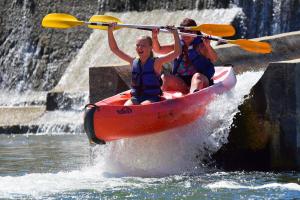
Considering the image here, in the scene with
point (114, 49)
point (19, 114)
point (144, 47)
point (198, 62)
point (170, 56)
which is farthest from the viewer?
point (19, 114)

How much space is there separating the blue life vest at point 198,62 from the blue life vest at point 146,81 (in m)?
0.61

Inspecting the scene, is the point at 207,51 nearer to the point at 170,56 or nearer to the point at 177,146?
the point at 170,56

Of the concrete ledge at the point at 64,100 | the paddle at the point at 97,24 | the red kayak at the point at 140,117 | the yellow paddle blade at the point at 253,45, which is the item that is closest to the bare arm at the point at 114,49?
the paddle at the point at 97,24

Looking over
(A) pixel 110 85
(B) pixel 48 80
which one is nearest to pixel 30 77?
(B) pixel 48 80

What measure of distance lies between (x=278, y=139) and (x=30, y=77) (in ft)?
53.5

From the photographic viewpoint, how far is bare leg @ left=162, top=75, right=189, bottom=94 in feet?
38.4

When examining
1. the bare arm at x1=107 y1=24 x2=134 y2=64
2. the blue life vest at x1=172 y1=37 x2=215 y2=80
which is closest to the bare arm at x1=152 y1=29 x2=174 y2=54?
the blue life vest at x1=172 y1=37 x2=215 y2=80

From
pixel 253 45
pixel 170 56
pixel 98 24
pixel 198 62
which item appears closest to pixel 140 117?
pixel 170 56

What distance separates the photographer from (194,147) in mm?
11477

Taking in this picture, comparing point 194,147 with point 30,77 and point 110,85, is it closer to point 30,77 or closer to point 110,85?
point 110,85

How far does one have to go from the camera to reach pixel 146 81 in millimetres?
11250

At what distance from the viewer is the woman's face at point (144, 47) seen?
1115cm

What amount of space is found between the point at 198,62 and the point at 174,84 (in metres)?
0.38

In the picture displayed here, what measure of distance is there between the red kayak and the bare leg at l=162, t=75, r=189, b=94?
0.44 metres
